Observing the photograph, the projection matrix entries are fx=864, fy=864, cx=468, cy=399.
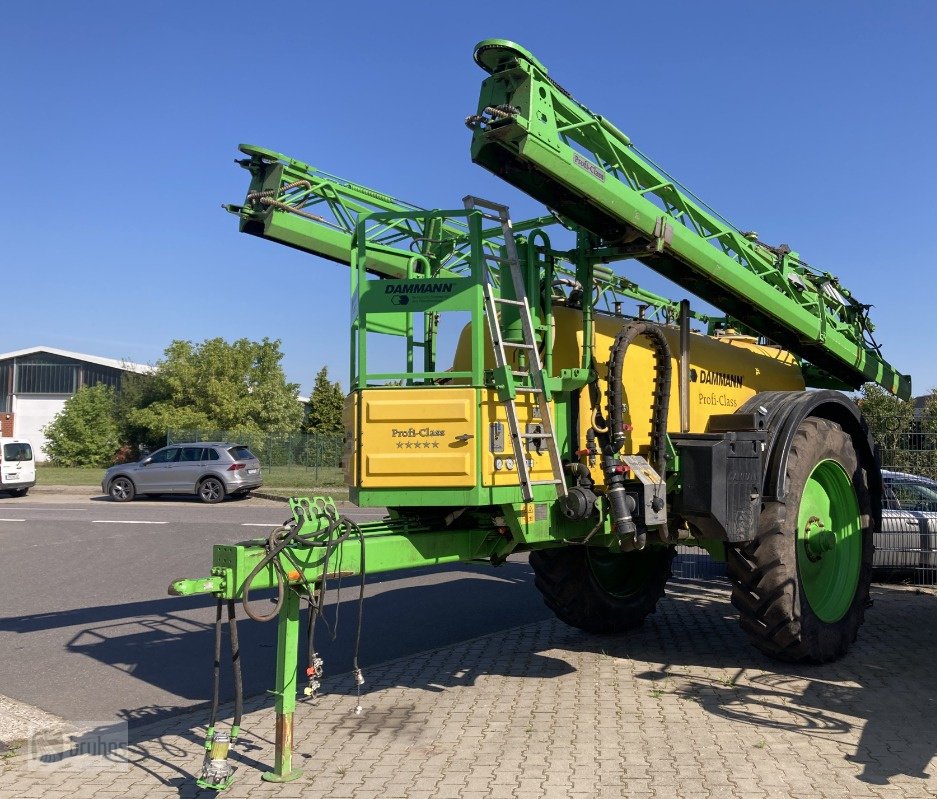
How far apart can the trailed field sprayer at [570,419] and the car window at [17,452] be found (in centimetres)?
2296

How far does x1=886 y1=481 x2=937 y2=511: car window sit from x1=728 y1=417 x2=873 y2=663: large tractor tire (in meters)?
1.95

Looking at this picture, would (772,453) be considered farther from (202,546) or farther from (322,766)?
(202,546)

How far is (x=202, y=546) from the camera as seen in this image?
1475cm

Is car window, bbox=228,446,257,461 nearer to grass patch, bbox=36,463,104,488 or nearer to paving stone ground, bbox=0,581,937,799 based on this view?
grass patch, bbox=36,463,104,488

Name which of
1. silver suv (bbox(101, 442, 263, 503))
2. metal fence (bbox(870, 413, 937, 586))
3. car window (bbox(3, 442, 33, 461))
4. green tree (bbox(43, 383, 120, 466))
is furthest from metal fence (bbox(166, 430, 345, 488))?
metal fence (bbox(870, 413, 937, 586))

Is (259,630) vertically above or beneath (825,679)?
beneath

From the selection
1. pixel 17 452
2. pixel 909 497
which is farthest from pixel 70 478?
pixel 909 497

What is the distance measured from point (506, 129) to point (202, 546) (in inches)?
455

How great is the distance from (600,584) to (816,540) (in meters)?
1.96

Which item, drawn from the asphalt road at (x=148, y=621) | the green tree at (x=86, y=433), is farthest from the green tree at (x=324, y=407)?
the asphalt road at (x=148, y=621)

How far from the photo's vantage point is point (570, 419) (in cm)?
601

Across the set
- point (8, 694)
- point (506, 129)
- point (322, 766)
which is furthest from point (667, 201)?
point (8, 694)

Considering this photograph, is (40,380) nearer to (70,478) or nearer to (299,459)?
(70,478)

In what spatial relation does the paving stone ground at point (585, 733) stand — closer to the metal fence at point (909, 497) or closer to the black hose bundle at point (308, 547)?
the black hose bundle at point (308, 547)
